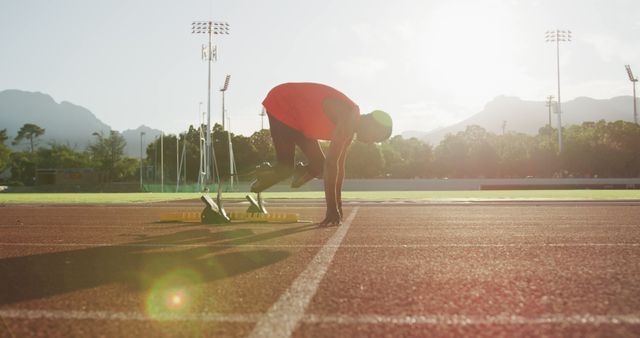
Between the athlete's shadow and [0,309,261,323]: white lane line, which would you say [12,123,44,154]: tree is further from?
[0,309,261,323]: white lane line

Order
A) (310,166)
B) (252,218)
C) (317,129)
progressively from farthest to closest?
1. (252,218)
2. (310,166)
3. (317,129)


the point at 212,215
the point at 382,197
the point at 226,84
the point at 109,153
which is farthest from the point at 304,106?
the point at 109,153

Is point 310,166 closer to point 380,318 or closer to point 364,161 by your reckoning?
point 380,318

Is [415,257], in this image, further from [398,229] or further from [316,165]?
[316,165]

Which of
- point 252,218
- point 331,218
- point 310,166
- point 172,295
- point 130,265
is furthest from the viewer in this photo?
point 252,218

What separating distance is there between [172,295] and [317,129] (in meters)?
4.99

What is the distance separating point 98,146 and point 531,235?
91733mm

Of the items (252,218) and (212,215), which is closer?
(212,215)

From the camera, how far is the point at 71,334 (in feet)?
6.93

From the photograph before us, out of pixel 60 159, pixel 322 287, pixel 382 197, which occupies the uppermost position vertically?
pixel 60 159

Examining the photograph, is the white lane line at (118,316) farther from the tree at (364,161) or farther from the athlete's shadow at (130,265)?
the tree at (364,161)

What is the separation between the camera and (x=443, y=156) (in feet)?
252

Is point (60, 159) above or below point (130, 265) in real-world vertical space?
above

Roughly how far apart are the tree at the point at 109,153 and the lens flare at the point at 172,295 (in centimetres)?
9054
